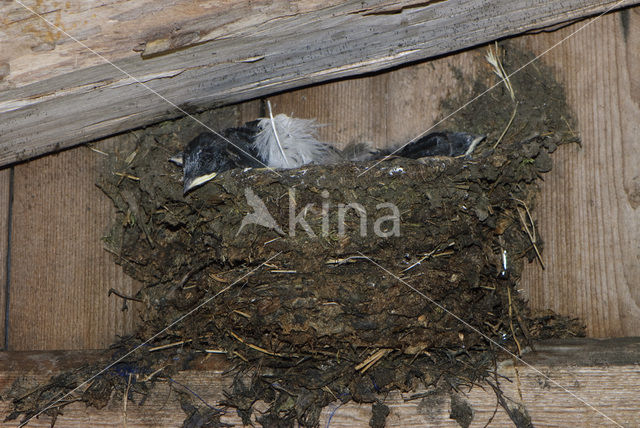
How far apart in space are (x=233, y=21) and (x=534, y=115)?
50.5 inches

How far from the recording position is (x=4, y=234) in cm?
287

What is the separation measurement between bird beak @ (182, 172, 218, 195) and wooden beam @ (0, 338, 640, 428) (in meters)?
0.70

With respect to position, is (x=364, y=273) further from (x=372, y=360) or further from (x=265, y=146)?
(x=265, y=146)

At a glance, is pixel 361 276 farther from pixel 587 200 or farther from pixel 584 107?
pixel 584 107

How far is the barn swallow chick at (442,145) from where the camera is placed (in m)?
2.45

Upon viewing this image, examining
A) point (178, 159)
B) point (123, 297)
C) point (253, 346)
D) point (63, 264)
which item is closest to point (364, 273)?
point (253, 346)

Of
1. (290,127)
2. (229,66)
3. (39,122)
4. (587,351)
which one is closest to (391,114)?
(290,127)

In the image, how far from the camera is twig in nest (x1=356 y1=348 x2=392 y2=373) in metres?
2.23

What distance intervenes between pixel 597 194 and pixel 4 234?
103 inches

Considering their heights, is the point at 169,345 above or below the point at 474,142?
below

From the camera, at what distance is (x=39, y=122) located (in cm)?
248

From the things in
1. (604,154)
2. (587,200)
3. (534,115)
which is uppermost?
(534,115)

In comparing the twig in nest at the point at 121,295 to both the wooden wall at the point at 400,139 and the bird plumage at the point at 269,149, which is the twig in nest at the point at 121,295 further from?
the bird plumage at the point at 269,149

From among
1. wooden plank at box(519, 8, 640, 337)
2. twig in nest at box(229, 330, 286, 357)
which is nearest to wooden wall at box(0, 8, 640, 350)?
wooden plank at box(519, 8, 640, 337)
